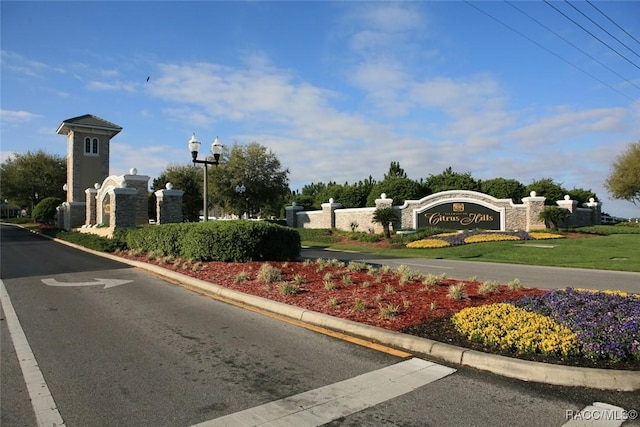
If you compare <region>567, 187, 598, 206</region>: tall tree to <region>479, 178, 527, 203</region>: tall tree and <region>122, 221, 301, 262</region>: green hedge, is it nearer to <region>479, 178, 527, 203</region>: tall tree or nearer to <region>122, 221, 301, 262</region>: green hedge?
<region>479, 178, 527, 203</region>: tall tree

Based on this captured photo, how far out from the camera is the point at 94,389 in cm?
448

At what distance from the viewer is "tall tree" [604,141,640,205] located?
43.3 meters

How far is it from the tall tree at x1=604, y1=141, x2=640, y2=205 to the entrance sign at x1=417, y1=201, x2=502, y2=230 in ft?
71.7

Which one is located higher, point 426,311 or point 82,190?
point 82,190

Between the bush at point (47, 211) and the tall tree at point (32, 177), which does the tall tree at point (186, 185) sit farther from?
the tall tree at point (32, 177)

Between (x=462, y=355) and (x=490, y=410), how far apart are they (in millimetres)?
1168

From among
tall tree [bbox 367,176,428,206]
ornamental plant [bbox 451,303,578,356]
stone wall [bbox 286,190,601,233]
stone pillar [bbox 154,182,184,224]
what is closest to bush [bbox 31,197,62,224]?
stone pillar [bbox 154,182,184,224]

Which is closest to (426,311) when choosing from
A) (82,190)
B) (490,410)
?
(490,410)

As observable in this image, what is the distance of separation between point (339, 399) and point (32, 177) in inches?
2477

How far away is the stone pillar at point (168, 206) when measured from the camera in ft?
83.6

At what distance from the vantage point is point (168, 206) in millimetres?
25672

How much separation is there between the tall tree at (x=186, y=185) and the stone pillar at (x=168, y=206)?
19.4 meters

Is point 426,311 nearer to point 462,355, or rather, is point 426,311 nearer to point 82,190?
point 462,355

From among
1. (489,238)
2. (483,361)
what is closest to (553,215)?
(489,238)
